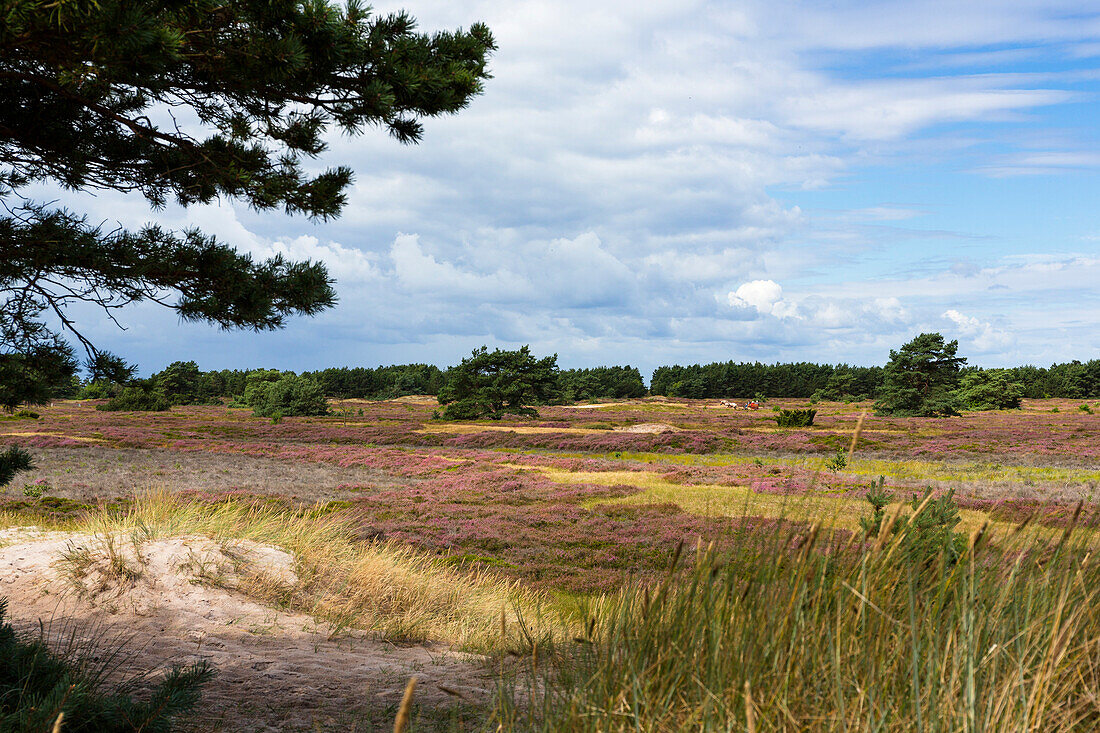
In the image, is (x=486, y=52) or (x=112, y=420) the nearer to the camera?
(x=486, y=52)

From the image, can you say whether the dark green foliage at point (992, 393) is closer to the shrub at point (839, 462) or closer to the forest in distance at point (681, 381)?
the forest in distance at point (681, 381)

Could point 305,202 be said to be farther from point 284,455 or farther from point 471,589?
point 284,455

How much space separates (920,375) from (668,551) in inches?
2145

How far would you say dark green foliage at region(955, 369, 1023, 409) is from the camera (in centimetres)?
6506

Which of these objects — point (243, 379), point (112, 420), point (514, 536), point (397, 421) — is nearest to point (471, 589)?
point (514, 536)

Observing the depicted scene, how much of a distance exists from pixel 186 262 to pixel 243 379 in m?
99.9

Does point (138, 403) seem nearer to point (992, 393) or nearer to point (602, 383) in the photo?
point (602, 383)

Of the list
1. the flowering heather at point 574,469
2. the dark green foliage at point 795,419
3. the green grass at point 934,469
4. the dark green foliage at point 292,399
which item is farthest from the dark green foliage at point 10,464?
the dark green foliage at point 292,399

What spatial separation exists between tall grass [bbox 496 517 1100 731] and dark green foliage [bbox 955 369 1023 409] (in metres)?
73.1

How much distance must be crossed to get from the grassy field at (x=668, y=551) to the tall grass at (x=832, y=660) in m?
0.02

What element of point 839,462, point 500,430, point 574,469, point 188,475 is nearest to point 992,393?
point 500,430

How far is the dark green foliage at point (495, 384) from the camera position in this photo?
193 feet

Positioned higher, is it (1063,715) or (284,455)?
(1063,715)

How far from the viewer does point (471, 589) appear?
10.3 metres
